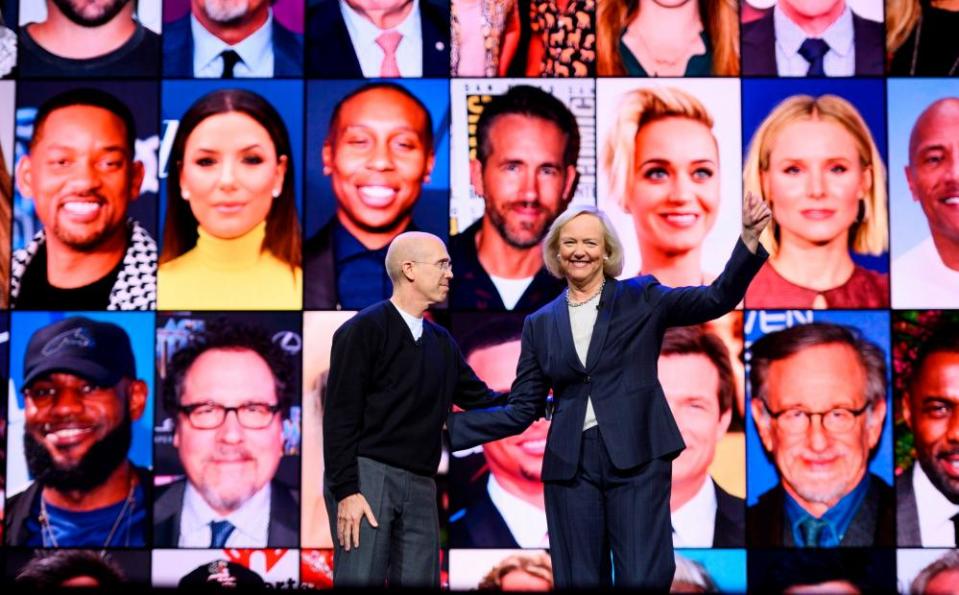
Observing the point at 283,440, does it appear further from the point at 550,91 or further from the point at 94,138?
the point at 550,91

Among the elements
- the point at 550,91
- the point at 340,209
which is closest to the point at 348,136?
the point at 340,209

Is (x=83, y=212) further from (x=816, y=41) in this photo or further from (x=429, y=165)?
(x=816, y=41)

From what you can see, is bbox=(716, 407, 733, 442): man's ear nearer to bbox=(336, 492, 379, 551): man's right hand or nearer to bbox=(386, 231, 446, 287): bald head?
bbox=(386, 231, 446, 287): bald head

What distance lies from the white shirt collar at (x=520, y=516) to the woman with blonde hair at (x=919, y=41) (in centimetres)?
263

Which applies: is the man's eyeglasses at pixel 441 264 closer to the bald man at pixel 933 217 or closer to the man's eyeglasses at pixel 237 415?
the man's eyeglasses at pixel 237 415

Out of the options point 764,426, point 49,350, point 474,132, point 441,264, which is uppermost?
point 474,132

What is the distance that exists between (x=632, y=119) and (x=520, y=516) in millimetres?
1896

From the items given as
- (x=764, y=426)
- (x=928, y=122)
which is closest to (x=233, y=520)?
(x=764, y=426)

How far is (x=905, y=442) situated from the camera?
18.4 feet

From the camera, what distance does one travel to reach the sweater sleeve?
370 cm

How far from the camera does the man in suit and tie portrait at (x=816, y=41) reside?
5770 mm

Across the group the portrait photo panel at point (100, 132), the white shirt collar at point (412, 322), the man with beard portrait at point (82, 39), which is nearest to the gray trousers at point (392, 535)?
the white shirt collar at point (412, 322)

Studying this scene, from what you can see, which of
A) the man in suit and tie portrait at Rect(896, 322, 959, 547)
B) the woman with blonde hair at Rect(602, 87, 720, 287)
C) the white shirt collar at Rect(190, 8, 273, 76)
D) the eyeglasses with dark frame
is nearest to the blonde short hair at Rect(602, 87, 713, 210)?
the woman with blonde hair at Rect(602, 87, 720, 287)

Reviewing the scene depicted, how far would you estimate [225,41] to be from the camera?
19.1ft
